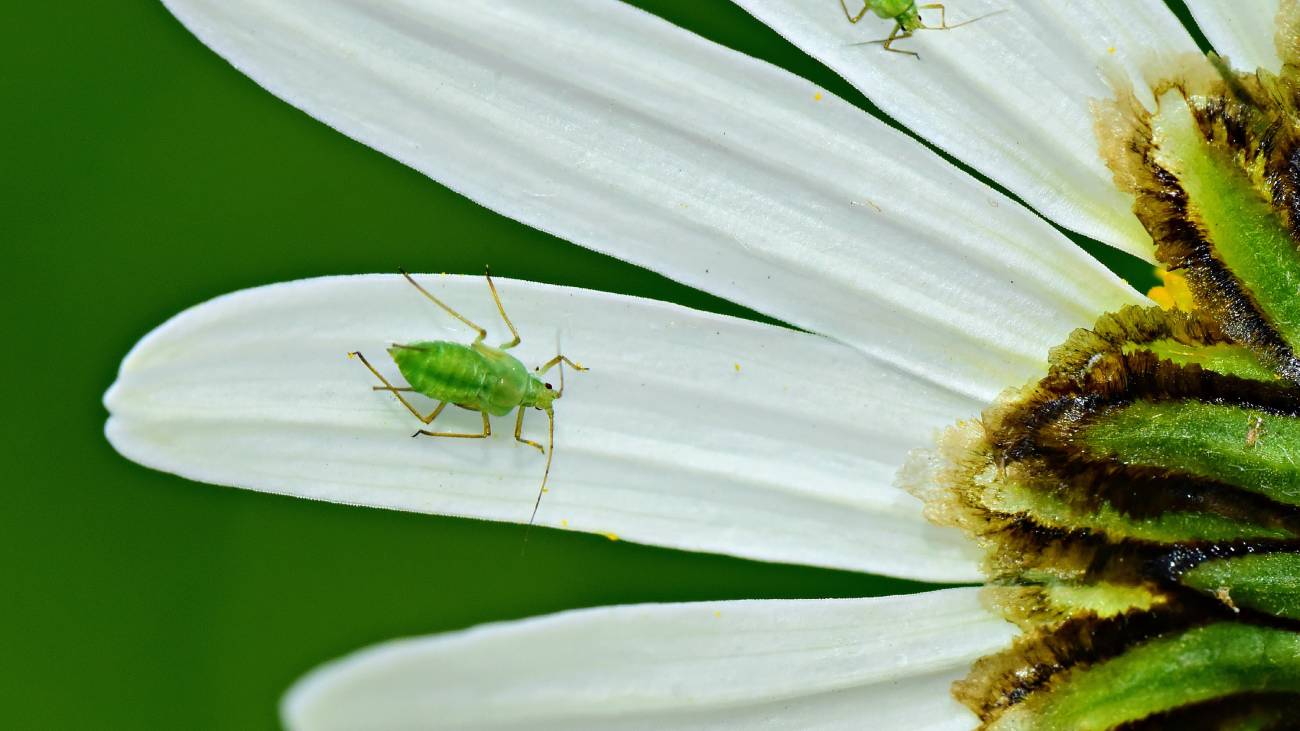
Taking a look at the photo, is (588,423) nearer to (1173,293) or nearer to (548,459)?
(548,459)

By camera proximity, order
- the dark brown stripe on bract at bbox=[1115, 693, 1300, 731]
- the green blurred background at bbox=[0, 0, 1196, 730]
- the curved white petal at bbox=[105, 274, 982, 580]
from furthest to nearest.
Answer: the green blurred background at bbox=[0, 0, 1196, 730], the curved white petal at bbox=[105, 274, 982, 580], the dark brown stripe on bract at bbox=[1115, 693, 1300, 731]

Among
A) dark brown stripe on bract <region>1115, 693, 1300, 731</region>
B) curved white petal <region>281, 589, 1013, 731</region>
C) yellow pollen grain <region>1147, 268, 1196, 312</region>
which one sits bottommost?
dark brown stripe on bract <region>1115, 693, 1300, 731</region>

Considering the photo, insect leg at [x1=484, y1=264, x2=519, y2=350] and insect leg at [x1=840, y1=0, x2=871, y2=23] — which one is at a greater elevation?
insect leg at [x1=840, y1=0, x2=871, y2=23]

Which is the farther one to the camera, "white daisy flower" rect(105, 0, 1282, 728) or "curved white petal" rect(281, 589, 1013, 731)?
"white daisy flower" rect(105, 0, 1282, 728)

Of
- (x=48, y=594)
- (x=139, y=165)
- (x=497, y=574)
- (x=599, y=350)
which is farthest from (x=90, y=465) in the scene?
(x=599, y=350)

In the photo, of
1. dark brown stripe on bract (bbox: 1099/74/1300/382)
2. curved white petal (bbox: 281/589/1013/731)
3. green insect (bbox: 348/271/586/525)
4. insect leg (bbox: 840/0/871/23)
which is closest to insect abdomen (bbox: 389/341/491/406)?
green insect (bbox: 348/271/586/525)

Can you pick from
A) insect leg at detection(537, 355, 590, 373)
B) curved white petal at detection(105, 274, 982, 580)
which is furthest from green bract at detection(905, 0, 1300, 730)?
insect leg at detection(537, 355, 590, 373)

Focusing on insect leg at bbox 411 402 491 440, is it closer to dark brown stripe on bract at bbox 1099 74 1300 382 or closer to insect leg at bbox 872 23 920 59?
insect leg at bbox 872 23 920 59

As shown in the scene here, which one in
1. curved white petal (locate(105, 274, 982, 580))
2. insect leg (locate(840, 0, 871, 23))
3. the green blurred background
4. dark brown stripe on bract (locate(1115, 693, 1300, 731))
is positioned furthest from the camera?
the green blurred background
